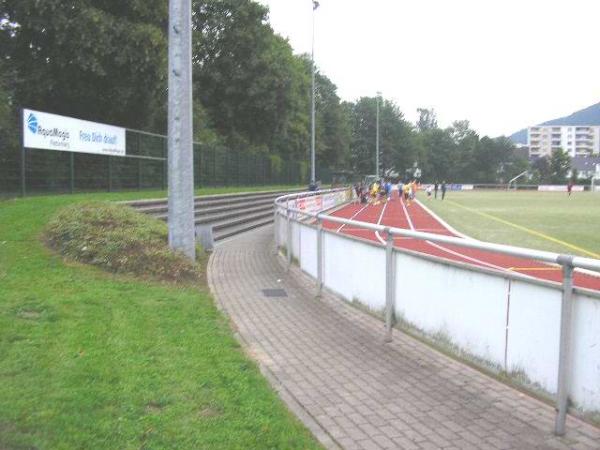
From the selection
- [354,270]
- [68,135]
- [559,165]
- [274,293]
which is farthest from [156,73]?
[559,165]

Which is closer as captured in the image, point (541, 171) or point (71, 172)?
point (71, 172)

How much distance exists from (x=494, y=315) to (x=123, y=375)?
305cm

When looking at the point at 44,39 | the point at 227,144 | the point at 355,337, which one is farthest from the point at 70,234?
the point at 227,144

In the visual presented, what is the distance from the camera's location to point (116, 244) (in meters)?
10.3

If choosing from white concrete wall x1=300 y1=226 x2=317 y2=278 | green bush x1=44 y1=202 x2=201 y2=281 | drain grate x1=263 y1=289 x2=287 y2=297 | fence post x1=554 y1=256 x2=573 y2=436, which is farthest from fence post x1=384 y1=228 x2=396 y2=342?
green bush x1=44 y1=202 x2=201 y2=281

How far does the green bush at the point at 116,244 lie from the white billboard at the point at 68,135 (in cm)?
408

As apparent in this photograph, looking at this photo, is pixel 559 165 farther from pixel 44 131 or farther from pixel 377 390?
pixel 377 390

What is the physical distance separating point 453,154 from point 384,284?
5765 inches

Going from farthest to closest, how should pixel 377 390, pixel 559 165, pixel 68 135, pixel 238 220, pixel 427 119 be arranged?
pixel 427 119 < pixel 559 165 < pixel 238 220 < pixel 68 135 < pixel 377 390

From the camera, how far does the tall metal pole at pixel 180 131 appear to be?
1127 centimetres

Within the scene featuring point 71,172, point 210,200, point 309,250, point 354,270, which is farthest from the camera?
point 210,200

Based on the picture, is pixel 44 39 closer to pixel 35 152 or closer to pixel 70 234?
pixel 35 152

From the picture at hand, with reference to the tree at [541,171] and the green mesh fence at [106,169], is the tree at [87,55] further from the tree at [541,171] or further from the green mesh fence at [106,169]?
the tree at [541,171]

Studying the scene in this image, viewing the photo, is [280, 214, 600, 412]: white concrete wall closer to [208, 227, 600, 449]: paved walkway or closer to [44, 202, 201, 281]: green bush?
[208, 227, 600, 449]: paved walkway
